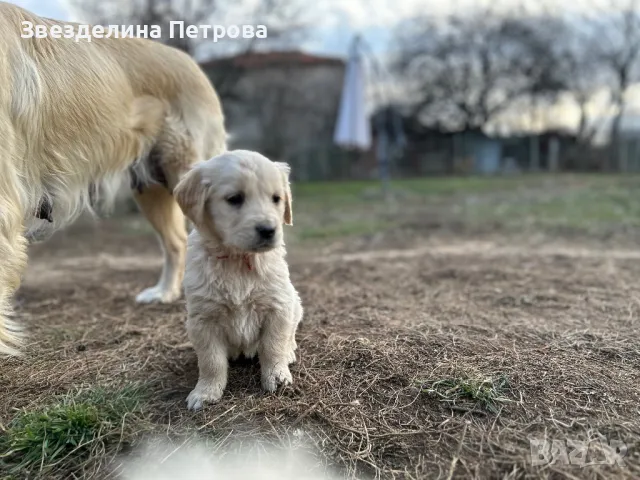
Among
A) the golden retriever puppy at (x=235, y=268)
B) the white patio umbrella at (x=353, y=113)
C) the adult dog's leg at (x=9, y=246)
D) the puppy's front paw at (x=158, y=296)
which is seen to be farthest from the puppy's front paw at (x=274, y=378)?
the white patio umbrella at (x=353, y=113)

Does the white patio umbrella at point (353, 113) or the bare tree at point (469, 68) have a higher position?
the bare tree at point (469, 68)

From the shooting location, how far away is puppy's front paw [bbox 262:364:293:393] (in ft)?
8.13

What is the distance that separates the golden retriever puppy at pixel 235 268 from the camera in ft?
7.49

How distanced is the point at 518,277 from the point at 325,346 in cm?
255

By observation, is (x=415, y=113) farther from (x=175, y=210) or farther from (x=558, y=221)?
(x=175, y=210)

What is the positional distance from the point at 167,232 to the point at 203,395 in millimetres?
2223

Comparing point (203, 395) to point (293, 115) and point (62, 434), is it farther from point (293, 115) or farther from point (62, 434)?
point (293, 115)

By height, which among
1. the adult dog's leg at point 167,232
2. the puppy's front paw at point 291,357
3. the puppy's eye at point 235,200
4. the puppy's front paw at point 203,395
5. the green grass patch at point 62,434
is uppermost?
the puppy's eye at point 235,200

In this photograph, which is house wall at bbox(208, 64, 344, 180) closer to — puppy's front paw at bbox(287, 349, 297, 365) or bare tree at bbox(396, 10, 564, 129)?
bare tree at bbox(396, 10, 564, 129)

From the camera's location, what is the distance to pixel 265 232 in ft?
7.25

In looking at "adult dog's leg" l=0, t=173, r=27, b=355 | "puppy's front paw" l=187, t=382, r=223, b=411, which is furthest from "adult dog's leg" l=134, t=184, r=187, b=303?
"puppy's front paw" l=187, t=382, r=223, b=411

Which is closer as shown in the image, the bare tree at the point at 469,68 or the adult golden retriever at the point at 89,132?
the adult golden retriever at the point at 89,132

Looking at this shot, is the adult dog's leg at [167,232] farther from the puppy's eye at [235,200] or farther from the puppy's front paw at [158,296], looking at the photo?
the puppy's eye at [235,200]

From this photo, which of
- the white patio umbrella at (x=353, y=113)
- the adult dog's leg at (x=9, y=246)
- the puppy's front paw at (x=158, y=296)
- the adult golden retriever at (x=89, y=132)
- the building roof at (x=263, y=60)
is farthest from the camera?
the building roof at (x=263, y=60)
